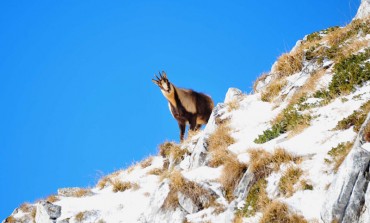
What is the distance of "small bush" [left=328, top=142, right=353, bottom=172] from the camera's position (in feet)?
24.4

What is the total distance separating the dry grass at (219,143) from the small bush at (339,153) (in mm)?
3091

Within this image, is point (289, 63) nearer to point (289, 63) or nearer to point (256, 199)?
point (289, 63)

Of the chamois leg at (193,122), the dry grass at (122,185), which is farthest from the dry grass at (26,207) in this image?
the chamois leg at (193,122)

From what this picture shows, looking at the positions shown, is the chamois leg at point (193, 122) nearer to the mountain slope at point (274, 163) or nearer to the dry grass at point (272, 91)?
the mountain slope at point (274, 163)

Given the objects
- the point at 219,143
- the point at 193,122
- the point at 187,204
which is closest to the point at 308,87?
the point at 219,143

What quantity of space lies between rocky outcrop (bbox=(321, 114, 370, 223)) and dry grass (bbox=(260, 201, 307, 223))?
62cm

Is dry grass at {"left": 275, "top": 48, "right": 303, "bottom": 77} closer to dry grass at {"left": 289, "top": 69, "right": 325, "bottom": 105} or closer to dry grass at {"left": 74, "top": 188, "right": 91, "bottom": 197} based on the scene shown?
dry grass at {"left": 289, "top": 69, "right": 325, "bottom": 105}

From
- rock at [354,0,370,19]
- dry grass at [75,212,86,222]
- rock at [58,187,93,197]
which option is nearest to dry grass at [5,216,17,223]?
rock at [58,187,93,197]

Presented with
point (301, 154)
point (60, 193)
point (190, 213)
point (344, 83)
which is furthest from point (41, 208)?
point (344, 83)

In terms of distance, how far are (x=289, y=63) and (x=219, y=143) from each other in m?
5.04

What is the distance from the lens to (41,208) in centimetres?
1351

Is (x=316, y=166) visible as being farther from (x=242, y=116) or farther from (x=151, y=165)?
(x=151, y=165)

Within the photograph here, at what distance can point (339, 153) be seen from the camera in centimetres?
771

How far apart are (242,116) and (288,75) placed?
2.96m
